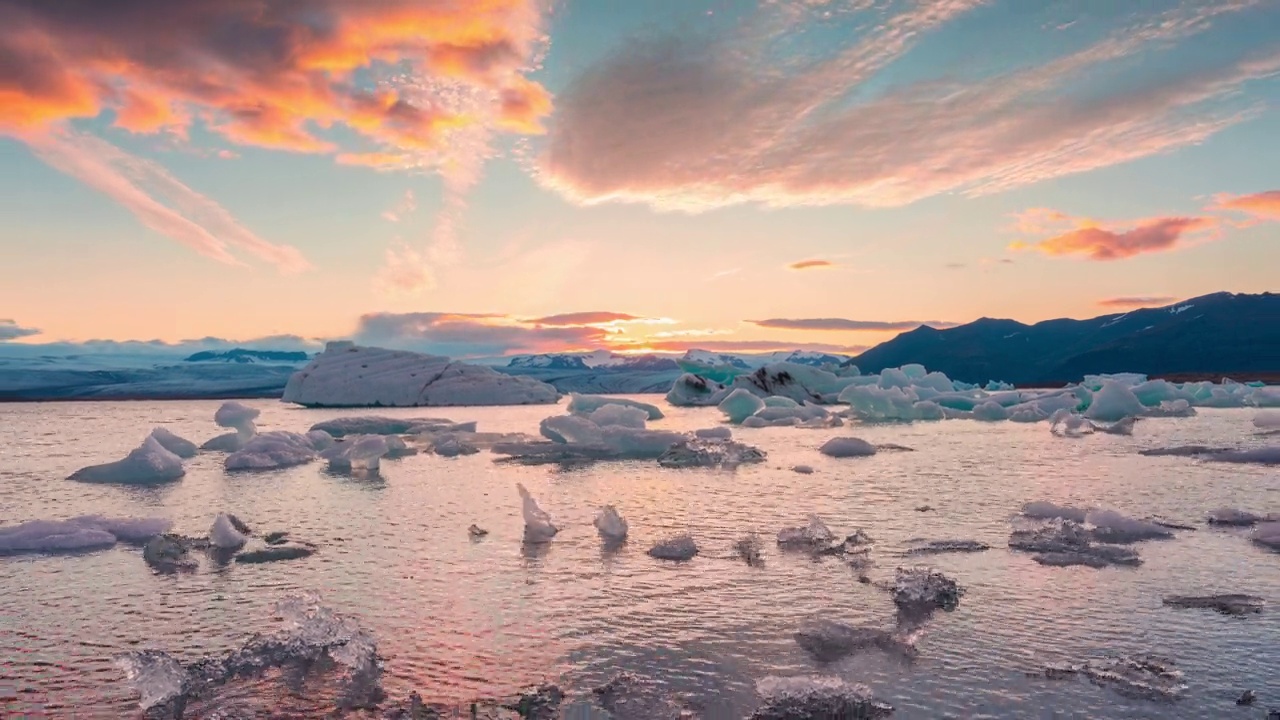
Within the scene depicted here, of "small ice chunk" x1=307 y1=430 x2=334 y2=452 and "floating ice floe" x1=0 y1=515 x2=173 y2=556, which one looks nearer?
"floating ice floe" x1=0 y1=515 x2=173 y2=556

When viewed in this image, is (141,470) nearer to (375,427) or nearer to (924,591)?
(375,427)

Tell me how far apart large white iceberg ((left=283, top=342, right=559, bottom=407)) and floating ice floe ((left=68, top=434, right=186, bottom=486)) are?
4349 centimetres

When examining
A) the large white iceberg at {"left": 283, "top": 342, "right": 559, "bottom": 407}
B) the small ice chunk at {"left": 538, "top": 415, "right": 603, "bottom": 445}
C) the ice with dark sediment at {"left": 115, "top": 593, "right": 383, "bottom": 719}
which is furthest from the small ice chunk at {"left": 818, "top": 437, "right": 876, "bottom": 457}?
the large white iceberg at {"left": 283, "top": 342, "right": 559, "bottom": 407}

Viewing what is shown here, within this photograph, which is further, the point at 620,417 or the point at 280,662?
the point at 620,417

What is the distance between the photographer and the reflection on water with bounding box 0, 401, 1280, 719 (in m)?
5.16

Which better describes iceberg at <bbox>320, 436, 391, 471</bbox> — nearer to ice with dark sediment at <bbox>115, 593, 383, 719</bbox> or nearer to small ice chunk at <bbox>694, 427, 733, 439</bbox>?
small ice chunk at <bbox>694, 427, 733, 439</bbox>

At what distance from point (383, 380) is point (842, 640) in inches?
2278

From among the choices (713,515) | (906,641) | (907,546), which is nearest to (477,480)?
(713,515)

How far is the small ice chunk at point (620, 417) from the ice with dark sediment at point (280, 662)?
58.5 feet

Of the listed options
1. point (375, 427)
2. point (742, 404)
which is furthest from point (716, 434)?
point (742, 404)

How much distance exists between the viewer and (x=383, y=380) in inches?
2346

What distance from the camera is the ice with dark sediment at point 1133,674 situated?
4824 millimetres

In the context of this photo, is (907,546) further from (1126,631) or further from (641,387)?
(641,387)

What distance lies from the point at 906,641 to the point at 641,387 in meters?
143
